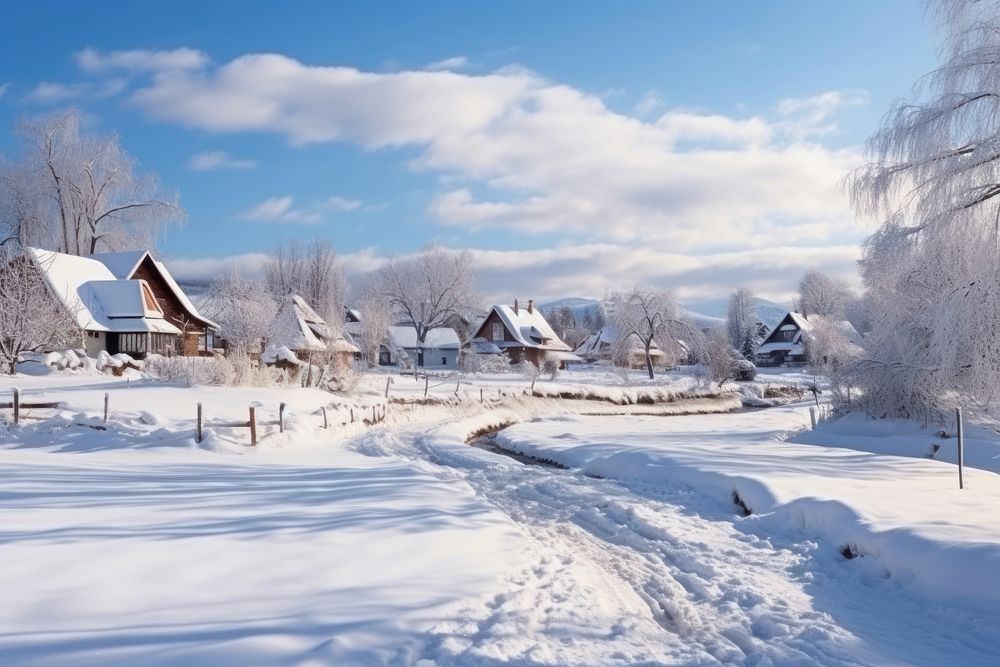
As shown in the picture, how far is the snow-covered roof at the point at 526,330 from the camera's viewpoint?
2566 inches

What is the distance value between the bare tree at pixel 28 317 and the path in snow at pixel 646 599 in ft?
83.6

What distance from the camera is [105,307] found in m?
37.4

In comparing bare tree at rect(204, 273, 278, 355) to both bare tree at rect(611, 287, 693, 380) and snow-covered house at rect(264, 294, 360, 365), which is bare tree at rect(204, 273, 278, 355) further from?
bare tree at rect(611, 287, 693, 380)

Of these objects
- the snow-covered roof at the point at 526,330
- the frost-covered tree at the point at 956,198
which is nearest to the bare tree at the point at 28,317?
the frost-covered tree at the point at 956,198

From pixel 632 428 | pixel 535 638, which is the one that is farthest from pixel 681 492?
pixel 632 428

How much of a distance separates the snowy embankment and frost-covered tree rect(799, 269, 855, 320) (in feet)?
253

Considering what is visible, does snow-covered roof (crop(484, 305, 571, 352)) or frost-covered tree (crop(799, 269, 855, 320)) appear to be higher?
frost-covered tree (crop(799, 269, 855, 320))

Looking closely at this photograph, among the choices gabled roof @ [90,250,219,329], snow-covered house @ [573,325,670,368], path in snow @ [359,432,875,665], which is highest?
gabled roof @ [90,250,219,329]

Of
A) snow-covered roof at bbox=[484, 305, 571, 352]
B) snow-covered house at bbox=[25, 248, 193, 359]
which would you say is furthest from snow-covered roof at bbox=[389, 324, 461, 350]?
snow-covered house at bbox=[25, 248, 193, 359]

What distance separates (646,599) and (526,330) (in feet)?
194

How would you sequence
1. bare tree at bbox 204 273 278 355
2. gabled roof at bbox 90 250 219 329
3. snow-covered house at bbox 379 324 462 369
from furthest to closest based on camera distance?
snow-covered house at bbox 379 324 462 369, bare tree at bbox 204 273 278 355, gabled roof at bbox 90 250 219 329

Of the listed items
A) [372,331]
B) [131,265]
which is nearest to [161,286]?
[131,265]

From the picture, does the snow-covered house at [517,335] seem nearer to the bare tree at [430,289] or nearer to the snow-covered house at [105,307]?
the bare tree at [430,289]

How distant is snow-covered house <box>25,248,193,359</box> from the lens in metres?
35.2
